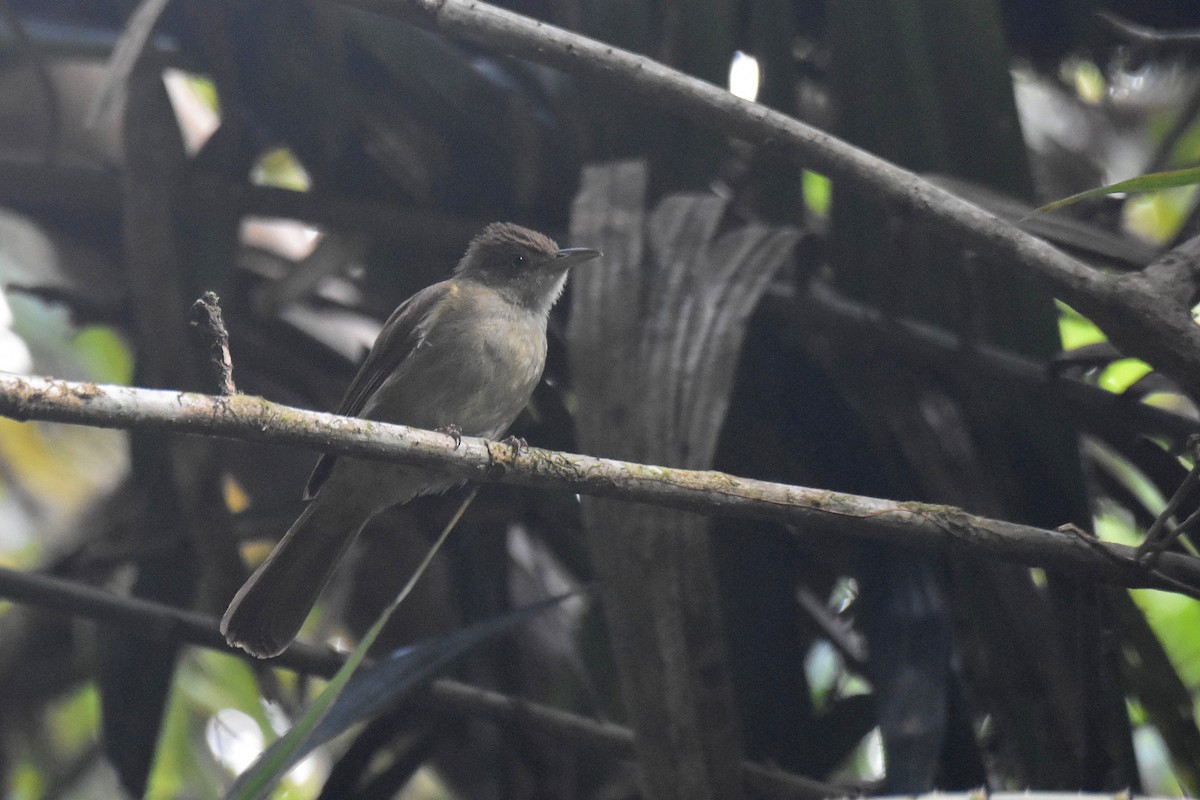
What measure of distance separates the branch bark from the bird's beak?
0.43m

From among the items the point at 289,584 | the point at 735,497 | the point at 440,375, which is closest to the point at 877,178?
the point at 735,497

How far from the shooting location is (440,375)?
2848mm

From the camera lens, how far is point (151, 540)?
10.1 feet

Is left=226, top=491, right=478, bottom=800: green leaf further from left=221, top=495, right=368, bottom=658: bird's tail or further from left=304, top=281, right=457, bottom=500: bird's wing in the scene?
left=304, top=281, right=457, bottom=500: bird's wing

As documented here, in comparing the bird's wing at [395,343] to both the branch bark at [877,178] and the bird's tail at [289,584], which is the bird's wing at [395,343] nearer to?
the bird's tail at [289,584]

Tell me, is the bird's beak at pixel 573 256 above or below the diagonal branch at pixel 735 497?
below

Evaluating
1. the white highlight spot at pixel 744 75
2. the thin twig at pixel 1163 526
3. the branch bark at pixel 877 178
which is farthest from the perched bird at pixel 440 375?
the thin twig at pixel 1163 526

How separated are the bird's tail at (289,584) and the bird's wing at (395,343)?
0.13 m

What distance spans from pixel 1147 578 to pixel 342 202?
228 cm

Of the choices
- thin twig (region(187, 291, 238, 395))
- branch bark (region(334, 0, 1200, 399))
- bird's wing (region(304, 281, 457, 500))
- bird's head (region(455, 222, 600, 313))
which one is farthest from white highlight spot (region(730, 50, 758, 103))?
thin twig (region(187, 291, 238, 395))

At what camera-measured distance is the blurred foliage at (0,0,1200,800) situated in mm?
2643

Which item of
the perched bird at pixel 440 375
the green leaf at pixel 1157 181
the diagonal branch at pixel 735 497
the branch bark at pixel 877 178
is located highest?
the green leaf at pixel 1157 181

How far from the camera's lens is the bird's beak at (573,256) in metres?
2.56

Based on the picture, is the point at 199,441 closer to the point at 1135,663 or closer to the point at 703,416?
the point at 703,416
